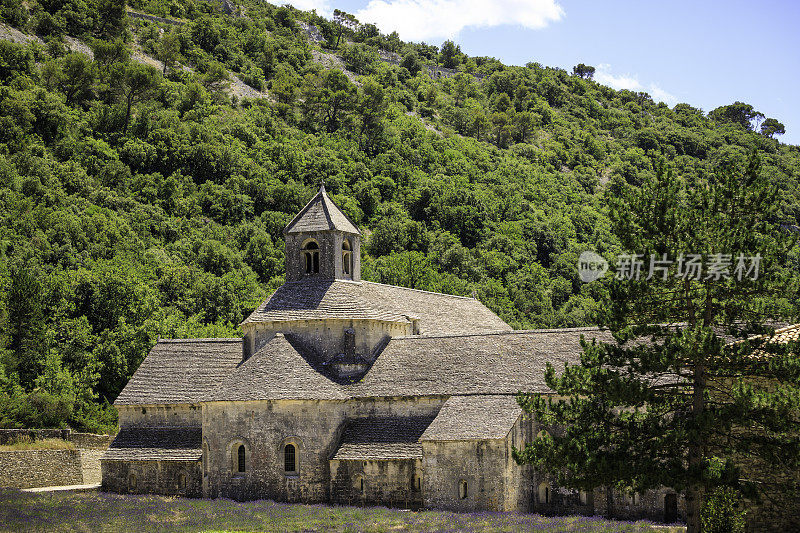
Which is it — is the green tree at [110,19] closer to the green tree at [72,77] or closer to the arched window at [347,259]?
the green tree at [72,77]

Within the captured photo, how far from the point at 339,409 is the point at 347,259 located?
1072cm

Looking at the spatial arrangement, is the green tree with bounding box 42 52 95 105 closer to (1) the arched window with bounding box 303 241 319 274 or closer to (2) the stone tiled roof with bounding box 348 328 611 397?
(1) the arched window with bounding box 303 241 319 274

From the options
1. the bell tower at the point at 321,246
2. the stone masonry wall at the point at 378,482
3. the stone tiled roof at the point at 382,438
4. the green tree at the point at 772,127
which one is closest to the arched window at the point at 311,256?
the bell tower at the point at 321,246

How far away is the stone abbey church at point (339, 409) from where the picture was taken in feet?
125

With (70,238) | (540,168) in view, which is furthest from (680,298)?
(540,168)

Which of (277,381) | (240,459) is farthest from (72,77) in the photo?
(240,459)

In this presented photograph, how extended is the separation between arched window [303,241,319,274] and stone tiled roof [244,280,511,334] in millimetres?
1123

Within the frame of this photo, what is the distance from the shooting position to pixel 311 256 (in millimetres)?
48875

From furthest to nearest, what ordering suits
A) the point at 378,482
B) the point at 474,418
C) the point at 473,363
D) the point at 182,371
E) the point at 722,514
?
1. the point at 182,371
2. the point at 473,363
3. the point at 378,482
4. the point at 474,418
5. the point at 722,514

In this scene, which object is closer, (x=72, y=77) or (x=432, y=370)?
(x=432, y=370)

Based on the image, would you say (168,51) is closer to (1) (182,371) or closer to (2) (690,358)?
(1) (182,371)

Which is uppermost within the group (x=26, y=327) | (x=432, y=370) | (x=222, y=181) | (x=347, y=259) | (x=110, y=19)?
(x=110, y=19)

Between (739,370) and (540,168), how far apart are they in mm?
111769

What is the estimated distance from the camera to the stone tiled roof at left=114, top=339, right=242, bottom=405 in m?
46.2
